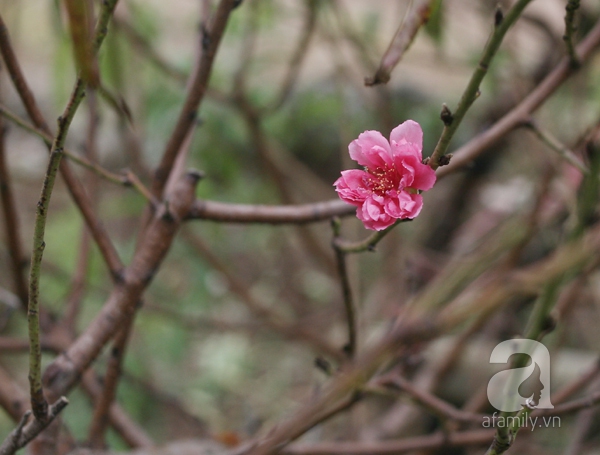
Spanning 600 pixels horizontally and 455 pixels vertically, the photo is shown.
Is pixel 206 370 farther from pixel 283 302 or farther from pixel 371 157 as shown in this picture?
pixel 371 157

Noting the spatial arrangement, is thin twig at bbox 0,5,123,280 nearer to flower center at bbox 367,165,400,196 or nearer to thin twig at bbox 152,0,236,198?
thin twig at bbox 152,0,236,198

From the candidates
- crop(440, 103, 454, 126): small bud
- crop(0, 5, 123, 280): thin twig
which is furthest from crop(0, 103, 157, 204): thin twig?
crop(440, 103, 454, 126): small bud

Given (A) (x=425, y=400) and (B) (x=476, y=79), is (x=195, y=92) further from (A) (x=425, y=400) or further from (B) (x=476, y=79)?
(A) (x=425, y=400)

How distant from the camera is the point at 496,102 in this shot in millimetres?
2010

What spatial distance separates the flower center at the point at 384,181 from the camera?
500mm

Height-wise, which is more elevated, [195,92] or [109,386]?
[195,92]

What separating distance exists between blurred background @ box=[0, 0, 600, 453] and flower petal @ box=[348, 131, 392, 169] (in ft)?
1.60

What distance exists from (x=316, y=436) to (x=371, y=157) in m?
1.10

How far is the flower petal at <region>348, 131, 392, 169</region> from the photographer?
0.52 meters

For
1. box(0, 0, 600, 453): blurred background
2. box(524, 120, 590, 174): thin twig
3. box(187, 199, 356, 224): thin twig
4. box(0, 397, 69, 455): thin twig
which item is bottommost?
box(0, 397, 69, 455): thin twig

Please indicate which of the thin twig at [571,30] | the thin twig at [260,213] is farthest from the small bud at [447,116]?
the thin twig at [260,213]

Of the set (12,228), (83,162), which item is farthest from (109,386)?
(83,162)

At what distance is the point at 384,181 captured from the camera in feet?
1.66

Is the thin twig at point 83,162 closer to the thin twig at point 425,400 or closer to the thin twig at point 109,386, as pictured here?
the thin twig at point 109,386
